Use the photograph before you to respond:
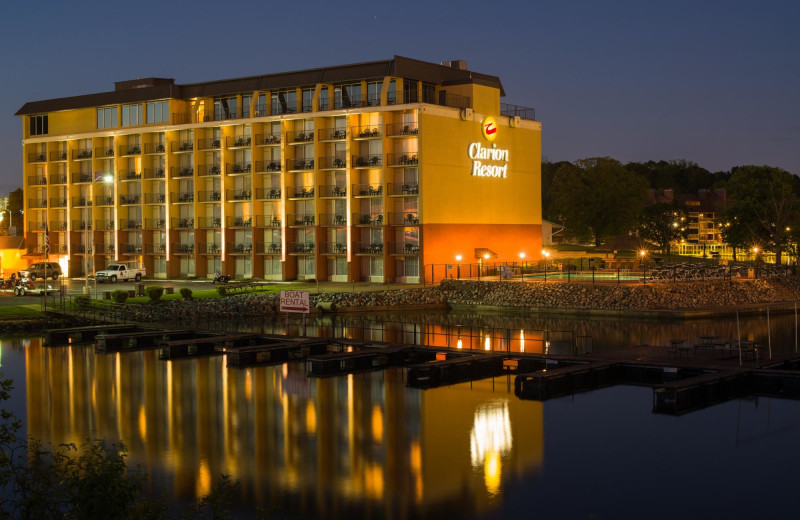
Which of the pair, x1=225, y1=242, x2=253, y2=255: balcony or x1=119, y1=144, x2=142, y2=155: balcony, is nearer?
x1=225, y1=242, x2=253, y2=255: balcony

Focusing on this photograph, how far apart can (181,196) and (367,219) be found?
76.1ft

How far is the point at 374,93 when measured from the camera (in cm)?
7694

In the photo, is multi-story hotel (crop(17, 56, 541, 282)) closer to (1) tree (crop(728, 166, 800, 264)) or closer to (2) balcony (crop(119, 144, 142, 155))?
(2) balcony (crop(119, 144, 142, 155))

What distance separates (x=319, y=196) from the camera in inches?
3113

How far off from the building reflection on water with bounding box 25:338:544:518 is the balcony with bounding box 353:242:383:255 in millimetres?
40270

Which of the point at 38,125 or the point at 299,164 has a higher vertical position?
the point at 38,125

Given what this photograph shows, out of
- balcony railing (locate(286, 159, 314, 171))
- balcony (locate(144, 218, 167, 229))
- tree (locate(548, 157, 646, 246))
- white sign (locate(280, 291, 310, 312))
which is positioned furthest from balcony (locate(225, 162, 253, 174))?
tree (locate(548, 157, 646, 246))

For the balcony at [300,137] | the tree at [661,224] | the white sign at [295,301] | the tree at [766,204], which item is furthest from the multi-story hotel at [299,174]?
the tree at [661,224]

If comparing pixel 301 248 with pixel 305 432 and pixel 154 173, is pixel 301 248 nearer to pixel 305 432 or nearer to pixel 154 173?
pixel 154 173

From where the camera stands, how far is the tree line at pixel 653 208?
90.6 metres

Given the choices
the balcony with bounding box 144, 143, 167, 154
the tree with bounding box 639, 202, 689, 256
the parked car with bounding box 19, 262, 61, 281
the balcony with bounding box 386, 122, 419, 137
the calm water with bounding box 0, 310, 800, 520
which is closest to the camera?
the calm water with bounding box 0, 310, 800, 520

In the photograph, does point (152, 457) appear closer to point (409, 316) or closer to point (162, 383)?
point (162, 383)

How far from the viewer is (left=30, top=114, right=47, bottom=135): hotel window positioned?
98562 mm

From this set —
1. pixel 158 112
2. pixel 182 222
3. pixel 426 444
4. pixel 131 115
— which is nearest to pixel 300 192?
pixel 182 222
